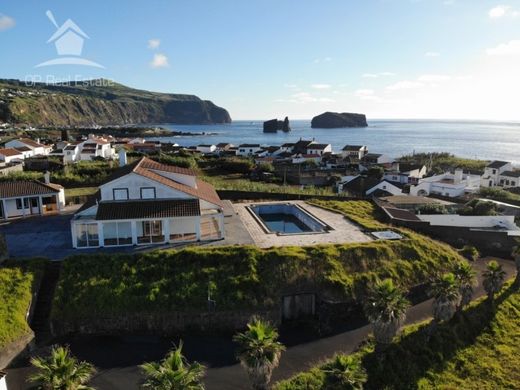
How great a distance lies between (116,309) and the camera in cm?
2264

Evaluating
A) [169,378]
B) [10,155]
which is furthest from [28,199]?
[10,155]

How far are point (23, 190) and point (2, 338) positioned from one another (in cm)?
2103

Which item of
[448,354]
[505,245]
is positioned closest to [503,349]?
[448,354]

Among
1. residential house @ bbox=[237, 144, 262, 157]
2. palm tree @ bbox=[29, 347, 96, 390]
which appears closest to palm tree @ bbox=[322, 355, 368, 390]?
→ palm tree @ bbox=[29, 347, 96, 390]

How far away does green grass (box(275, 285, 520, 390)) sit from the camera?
752 inches

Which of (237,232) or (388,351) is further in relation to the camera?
(237,232)

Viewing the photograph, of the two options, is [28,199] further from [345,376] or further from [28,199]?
[345,376]

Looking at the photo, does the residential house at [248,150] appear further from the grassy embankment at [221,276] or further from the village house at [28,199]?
the grassy embankment at [221,276]

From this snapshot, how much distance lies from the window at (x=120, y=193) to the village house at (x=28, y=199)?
11.2m

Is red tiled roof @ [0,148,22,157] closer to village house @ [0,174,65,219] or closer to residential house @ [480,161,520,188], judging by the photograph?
village house @ [0,174,65,219]

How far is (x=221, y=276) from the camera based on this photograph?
24.9 metres

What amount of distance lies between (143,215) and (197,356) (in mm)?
11665

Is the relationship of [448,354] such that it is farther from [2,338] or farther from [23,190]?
[23,190]

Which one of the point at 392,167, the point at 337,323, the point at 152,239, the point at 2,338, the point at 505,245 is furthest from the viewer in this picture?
the point at 392,167
